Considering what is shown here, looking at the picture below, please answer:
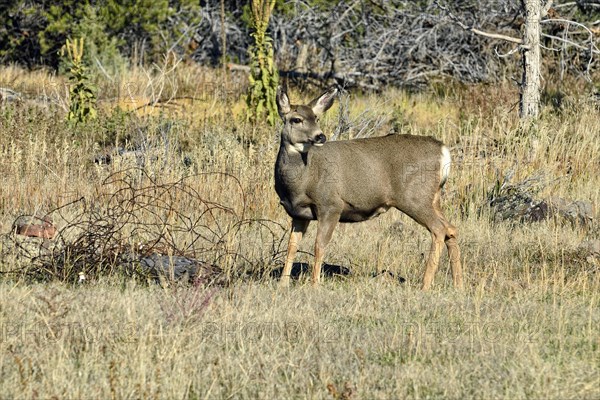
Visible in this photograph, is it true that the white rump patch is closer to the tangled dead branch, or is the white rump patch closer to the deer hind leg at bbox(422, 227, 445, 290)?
the deer hind leg at bbox(422, 227, 445, 290)

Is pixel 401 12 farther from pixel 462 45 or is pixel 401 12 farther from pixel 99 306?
pixel 99 306

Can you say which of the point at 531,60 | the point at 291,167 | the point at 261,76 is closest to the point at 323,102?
the point at 291,167

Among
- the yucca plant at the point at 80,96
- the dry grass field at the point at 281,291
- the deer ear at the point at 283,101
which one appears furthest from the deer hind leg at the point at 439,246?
the yucca plant at the point at 80,96

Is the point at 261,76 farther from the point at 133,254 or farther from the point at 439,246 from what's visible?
the point at 133,254

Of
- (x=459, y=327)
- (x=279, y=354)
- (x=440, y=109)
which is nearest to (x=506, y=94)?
(x=440, y=109)

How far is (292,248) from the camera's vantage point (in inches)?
331

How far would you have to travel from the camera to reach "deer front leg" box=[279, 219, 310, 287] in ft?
26.5

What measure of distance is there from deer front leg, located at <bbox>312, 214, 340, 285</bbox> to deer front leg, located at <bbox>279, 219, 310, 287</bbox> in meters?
0.24

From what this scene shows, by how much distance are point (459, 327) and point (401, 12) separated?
14.1m

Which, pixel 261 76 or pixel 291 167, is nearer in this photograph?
pixel 291 167

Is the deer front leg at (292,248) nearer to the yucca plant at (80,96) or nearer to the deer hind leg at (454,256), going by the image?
the deer hind leg at (454,256)

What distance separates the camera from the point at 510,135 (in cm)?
1286

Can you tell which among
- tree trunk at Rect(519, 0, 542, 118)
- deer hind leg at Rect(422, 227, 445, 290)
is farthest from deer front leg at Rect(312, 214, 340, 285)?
tree trunk at Rect(519, 0, 542, 118)

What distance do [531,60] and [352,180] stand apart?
6494 mm
